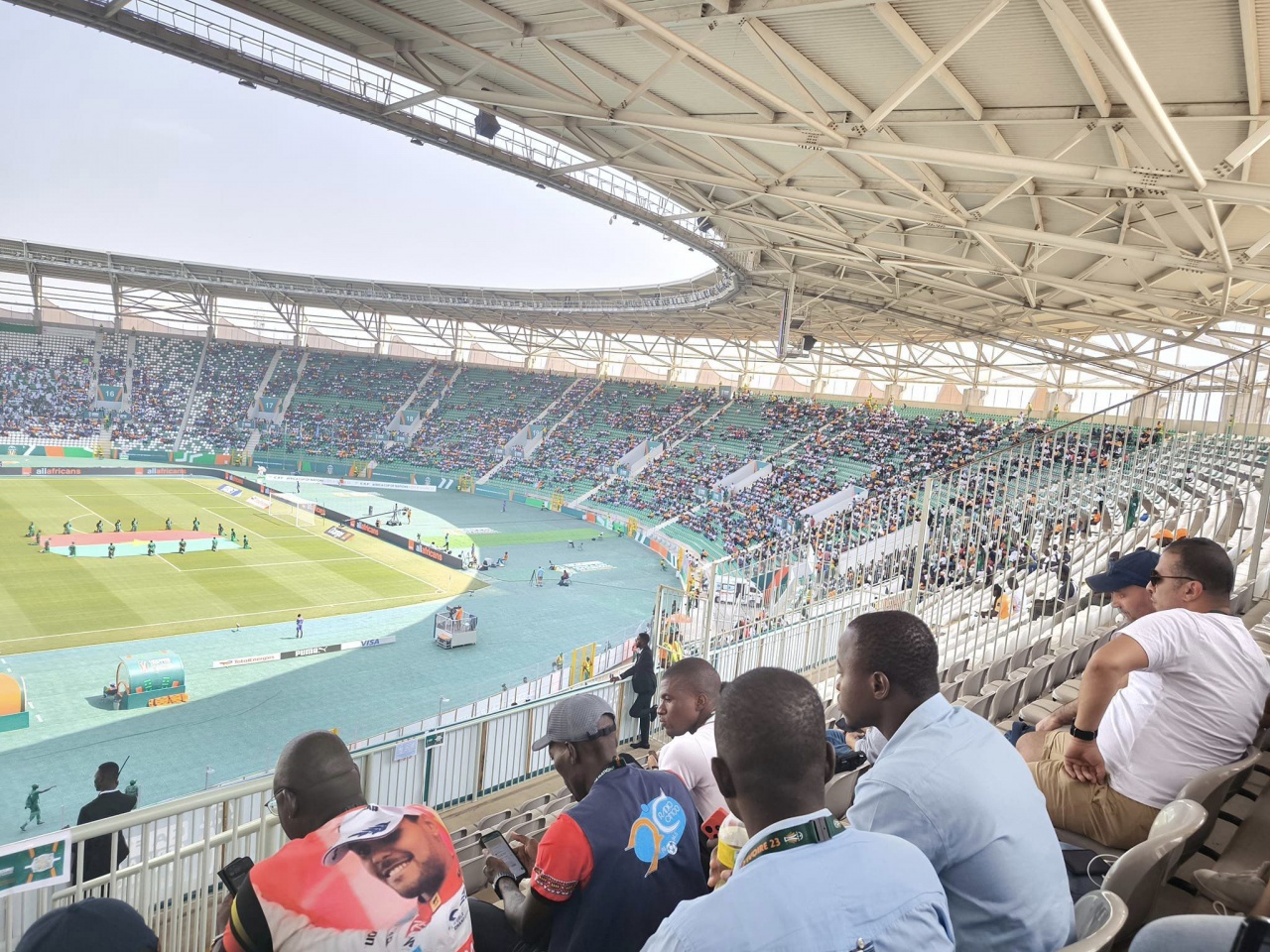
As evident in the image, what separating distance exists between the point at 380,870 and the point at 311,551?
33.9 metres

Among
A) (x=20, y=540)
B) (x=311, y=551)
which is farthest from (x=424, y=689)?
(x=20, y=540)

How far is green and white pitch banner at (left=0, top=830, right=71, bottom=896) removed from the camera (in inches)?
127

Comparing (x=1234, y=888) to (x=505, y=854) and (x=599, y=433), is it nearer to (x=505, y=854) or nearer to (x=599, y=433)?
(x=505, y=854)

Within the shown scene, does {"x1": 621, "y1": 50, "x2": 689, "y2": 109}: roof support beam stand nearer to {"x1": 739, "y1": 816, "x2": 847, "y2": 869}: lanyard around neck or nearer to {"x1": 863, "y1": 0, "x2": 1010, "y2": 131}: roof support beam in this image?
{"x1": 863, "y1": 0, "x2": 1010, "y2": 131}: roof support beam

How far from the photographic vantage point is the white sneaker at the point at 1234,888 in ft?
8.41

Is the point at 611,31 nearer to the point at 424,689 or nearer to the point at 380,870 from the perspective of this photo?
the point at 380,870

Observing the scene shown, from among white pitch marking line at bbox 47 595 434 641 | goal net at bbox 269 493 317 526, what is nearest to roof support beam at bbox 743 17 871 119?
white pitch marking line at bbox 47 595 434 641

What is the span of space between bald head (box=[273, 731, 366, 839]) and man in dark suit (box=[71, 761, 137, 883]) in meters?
2.01

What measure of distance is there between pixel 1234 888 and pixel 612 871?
6.95ft

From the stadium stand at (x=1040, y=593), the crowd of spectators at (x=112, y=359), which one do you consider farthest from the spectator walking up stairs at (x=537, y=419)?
the stadium stand at (x=1040, y=593)

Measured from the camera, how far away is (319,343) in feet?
219

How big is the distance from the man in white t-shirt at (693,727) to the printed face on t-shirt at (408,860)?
5.22 ft

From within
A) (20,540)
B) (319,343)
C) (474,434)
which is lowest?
(20,540)

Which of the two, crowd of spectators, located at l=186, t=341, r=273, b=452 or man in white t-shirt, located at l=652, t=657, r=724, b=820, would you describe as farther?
crowd of spectators, located at l=186, t=341, r=273, b=452
